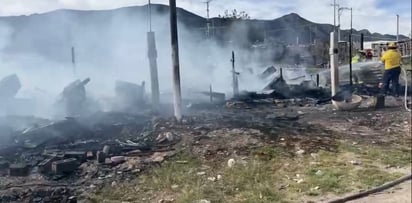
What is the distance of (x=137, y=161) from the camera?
6250 millimetres

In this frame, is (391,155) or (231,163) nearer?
(231,163)

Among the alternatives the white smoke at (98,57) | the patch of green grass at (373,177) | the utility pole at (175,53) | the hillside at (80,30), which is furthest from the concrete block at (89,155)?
the hillside at (80,30)

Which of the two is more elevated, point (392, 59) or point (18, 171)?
point (392, 59)

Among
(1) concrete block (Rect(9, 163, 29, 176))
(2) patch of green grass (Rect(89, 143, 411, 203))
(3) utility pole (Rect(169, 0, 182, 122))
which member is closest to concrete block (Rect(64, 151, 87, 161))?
(1) concrete block (Rect(9, 163, 29, 176))

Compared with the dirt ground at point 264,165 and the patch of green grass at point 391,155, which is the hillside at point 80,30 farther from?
the patch of green grass at point 391,155

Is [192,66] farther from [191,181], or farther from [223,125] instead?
[191,181]

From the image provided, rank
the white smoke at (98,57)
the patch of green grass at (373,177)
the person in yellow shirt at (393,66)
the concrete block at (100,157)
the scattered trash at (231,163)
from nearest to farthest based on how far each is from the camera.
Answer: the patch of green grass at (373,177), the scattered trash at (231,163), the concrete block at (100,157), the person in yellow shirt at (393,66), the white smoke at (98,57)

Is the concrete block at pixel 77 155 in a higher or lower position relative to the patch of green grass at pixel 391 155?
higher

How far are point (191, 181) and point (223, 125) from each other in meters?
3.25

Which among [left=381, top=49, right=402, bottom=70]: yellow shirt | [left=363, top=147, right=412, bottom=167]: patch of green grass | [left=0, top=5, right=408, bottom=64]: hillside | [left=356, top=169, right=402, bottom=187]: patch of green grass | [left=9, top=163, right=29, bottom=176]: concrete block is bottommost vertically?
[left=356, top=169, right=402, bottom=187]: patch of green grass

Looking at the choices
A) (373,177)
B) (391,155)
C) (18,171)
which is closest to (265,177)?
(373,177)

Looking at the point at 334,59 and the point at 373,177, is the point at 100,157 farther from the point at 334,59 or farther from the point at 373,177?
the point at 334,59

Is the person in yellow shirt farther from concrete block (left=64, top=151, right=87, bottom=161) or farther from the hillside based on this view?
concrete block (left=64, top=151, right=87, bottom=161)

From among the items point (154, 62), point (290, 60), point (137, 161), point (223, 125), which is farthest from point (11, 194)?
point (290, 60)
